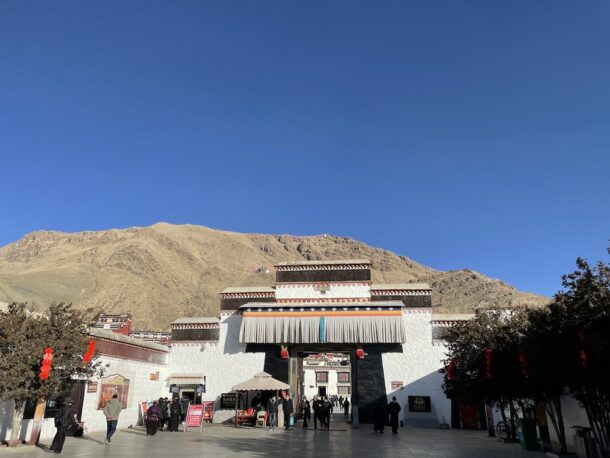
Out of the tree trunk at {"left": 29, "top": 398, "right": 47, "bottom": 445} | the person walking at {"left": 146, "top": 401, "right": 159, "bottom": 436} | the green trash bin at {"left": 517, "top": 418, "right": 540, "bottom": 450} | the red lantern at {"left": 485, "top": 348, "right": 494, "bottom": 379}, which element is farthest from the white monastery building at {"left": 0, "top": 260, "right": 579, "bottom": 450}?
the green trash bin at {"left": 517, "top": 418, "right": 540, "bottom": 450}

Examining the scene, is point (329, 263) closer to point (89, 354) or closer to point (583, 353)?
point (89, 354)

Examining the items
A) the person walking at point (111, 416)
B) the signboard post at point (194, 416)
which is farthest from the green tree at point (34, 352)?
the signboard post at point (194, 416)

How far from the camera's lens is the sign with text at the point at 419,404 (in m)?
28.6

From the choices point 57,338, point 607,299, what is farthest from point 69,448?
point 607,299

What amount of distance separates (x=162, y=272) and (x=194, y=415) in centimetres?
11551

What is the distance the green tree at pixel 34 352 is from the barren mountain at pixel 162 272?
222 ft

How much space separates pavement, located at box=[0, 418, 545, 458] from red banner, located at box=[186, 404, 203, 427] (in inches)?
83.9

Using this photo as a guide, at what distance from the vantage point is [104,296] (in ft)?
351

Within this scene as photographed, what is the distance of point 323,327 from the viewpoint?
29.3 m

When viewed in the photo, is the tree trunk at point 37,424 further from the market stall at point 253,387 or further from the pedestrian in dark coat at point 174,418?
the market stall at point 253,387

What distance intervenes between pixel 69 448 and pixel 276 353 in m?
16.7

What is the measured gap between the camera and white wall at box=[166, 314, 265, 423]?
102 feet

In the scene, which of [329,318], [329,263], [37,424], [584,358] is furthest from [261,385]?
[584,358]

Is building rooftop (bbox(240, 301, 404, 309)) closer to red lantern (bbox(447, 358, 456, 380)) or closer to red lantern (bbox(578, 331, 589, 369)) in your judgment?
red lantern (bbox(447, 358, 456, 380))
